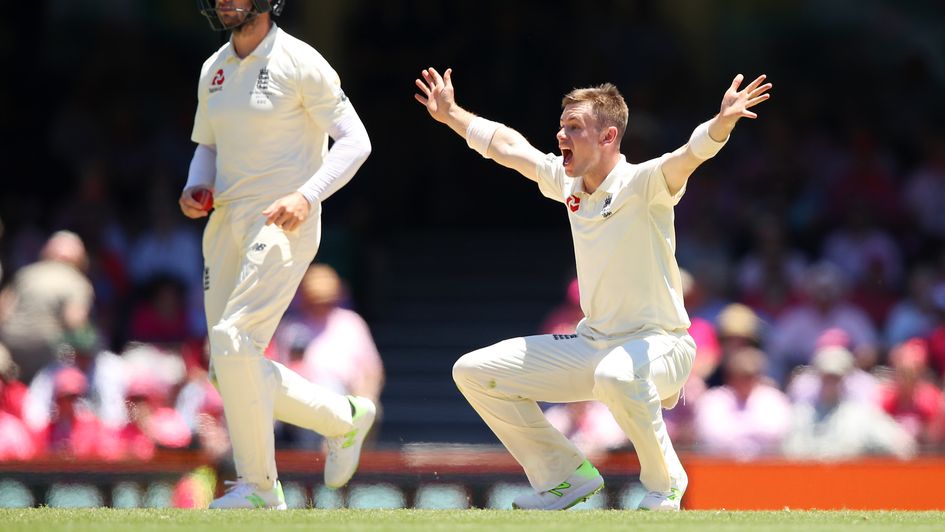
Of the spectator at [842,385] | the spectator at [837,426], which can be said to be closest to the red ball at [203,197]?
the spectator at [837,426]

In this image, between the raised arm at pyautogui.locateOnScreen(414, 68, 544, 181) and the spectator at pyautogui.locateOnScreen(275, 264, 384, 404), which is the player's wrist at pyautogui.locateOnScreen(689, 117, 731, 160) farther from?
the spectator at pyautogui.locateOnScreen(275, 264, 384, 404)

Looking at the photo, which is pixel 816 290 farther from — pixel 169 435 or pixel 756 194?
pixel 169 435

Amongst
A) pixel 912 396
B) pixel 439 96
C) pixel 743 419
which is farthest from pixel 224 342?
pixel 912 396

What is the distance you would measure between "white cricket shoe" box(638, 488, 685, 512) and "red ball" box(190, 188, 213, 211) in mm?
2110

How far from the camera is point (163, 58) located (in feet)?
47.9

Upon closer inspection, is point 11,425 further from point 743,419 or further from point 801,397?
point 801,397

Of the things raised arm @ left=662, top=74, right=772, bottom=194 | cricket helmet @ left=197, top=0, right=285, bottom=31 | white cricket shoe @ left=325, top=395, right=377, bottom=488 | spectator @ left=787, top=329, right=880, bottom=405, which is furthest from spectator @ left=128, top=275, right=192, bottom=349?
raised arm @ left=662, top=74, right=772, bottom=194

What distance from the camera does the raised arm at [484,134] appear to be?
699 centimetres

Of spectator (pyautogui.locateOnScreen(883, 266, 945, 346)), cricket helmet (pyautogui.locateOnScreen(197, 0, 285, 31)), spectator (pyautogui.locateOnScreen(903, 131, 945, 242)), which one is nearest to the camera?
cricket helmet (pyautogui.locateOnScreen(197, 0, 285, 31))

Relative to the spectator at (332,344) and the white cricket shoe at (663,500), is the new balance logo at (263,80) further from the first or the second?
the spectator at (332,344)

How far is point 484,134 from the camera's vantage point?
279 inches

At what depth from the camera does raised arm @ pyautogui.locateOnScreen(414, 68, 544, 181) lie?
6.99 meters

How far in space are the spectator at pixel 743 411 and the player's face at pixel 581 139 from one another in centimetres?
345

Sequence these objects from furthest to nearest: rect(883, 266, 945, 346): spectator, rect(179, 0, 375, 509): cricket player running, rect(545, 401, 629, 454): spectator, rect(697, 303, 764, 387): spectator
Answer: rect(883, 266, 945, 346): spectator < rect(697, 303, 764, 387): spectator < rect(545, 401, 629, 454): spectator < rect(179, 0, 375, 509): cricket player running
